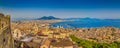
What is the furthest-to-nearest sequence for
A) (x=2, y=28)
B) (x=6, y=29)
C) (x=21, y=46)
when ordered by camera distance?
(x=21, y=46), (x=6, y=29), (x=2, y=28)

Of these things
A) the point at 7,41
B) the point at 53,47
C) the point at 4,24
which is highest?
the point at 4,24

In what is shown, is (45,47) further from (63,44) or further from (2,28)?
(2,28)

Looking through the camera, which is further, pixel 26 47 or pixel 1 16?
pixel 26 47

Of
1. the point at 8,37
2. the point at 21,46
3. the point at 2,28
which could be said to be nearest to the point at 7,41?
the point at 8,37

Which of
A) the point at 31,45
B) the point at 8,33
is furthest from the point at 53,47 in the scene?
the point at 8,33

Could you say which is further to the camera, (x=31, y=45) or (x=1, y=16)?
(x=31, y=45)

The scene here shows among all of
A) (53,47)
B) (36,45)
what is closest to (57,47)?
(53,47)

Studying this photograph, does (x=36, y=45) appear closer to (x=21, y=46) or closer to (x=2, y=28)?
(x=21, y=46)

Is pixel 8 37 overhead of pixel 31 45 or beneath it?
overhead

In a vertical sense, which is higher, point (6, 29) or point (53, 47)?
point (6, 29)

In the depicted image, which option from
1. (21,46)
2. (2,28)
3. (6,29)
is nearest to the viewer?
(2,28)
